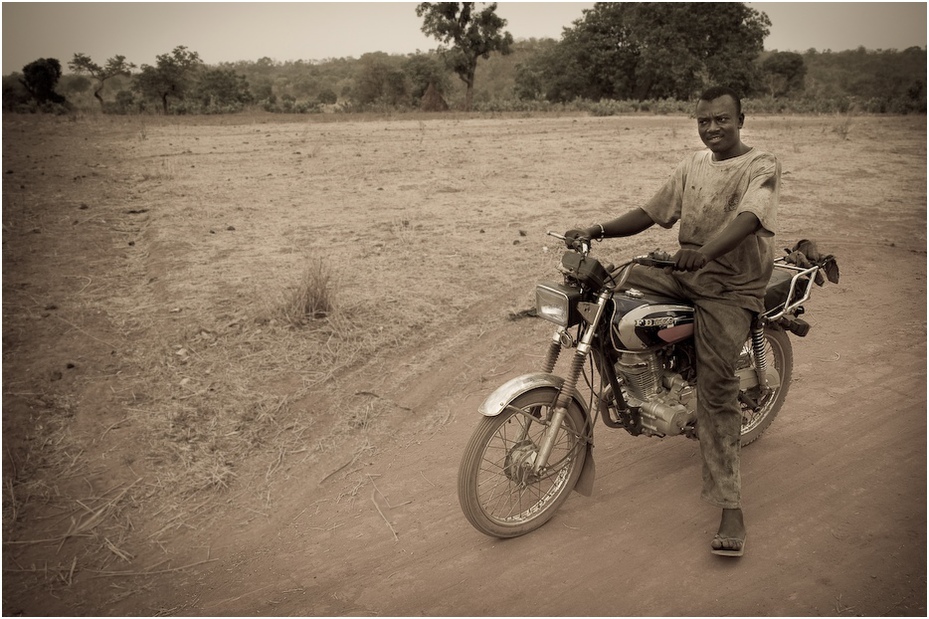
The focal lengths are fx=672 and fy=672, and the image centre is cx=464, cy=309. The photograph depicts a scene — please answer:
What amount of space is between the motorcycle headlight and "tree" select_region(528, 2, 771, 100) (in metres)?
39.6

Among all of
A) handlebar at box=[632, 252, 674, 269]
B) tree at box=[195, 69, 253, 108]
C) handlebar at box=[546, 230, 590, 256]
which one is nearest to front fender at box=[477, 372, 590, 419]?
handlebar at box=[546, 230, 590, 256]

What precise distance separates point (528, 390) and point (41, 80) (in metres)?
33.8

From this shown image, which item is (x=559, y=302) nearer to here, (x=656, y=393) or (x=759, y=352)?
(x=656, y=393)

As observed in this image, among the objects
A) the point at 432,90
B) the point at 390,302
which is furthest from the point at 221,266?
the point at 432,90

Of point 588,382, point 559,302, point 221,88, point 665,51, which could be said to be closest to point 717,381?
point 588,382

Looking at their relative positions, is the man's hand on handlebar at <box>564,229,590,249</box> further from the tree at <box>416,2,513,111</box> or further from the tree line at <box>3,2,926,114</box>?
the tree at <box>416,2,513,111</box>

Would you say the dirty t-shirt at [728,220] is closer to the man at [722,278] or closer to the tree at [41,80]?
the man at [722,278]

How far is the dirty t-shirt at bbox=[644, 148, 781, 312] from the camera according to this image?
10.0ft

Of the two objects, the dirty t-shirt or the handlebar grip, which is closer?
the handlebar grip

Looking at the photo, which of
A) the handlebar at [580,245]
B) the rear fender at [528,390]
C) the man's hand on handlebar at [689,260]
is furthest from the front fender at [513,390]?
the man's hand on handlebar at [689,260]

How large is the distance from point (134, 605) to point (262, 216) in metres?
6.17

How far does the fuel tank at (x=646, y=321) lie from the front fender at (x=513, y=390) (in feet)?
1.14

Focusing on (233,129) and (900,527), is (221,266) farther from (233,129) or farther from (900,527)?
(233,129)

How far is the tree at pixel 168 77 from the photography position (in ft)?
110
